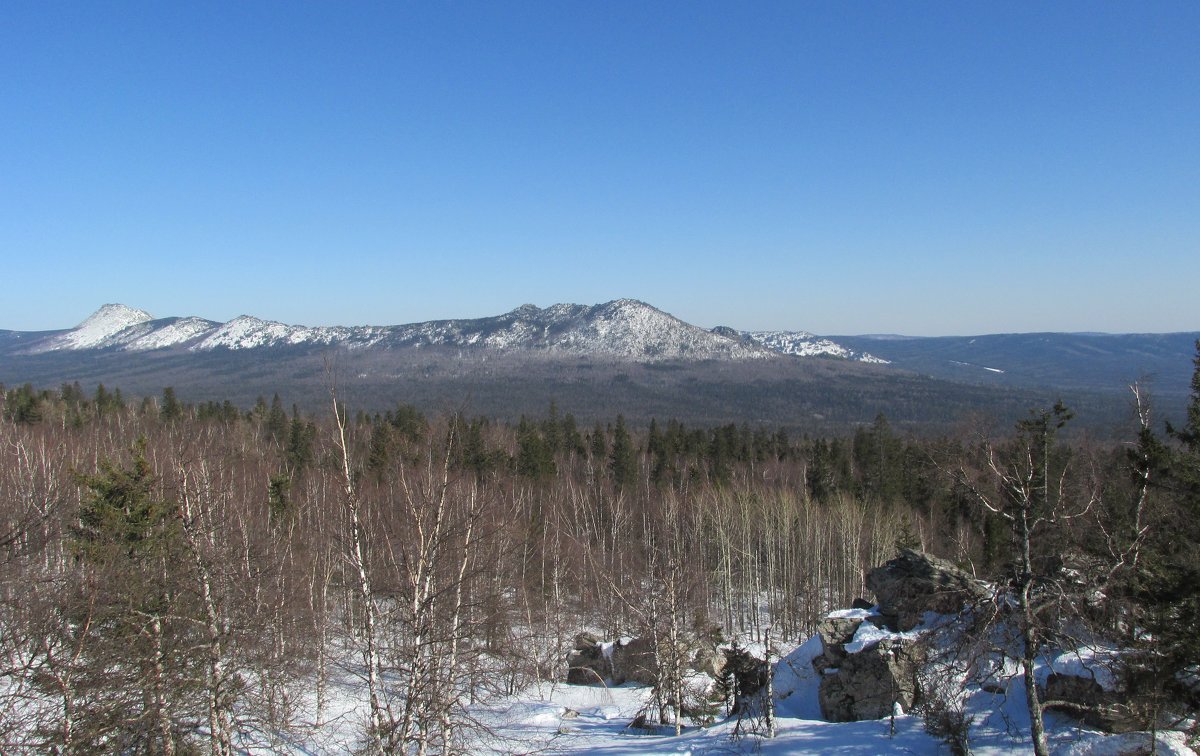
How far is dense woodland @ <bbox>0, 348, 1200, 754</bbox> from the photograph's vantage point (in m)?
12.6

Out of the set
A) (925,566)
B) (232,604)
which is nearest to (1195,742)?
(925,566)

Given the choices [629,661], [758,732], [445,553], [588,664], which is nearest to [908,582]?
[758,732]

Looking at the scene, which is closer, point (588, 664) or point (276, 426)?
point (588, 664)

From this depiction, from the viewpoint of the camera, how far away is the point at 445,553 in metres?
14.1

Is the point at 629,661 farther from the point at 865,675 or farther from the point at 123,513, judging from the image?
the point at 123,513

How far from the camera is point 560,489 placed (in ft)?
161

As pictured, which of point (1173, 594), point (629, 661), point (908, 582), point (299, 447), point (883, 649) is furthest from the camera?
point (299, 447)

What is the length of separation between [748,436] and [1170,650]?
64829mm

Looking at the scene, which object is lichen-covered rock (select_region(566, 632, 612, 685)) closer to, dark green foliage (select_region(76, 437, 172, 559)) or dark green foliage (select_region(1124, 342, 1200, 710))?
dark green foliage (select_region(76, 437, 172, 559))

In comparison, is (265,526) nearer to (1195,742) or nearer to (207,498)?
(207,498)

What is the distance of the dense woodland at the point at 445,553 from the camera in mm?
12562

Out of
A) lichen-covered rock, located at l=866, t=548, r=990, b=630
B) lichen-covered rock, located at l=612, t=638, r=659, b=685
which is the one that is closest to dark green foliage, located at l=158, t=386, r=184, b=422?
lichen-covered rock, located at l=612, t=638, r=659, b=685

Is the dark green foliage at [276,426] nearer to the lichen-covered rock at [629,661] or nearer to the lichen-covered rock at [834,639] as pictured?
the lichen-covered rock at [629,661]

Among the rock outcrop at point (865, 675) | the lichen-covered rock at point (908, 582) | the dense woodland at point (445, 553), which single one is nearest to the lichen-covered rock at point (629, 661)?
the dense woodland at point (445, 553)
